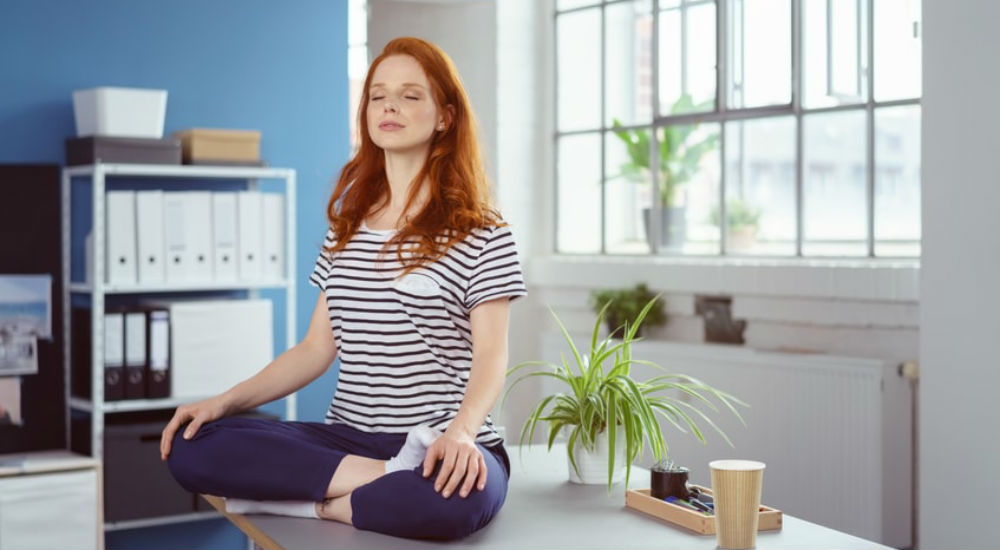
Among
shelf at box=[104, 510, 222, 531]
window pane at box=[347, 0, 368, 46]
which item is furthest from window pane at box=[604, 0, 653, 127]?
shelf at box=[104, 510, 222, 531]

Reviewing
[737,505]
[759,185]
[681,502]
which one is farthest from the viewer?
[759,185]

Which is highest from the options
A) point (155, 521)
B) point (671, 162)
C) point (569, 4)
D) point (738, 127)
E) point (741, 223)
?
point (569, 4)

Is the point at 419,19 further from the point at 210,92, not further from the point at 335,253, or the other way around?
A: the point at 335,253

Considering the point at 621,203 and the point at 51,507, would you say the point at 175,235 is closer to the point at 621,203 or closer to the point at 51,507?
the point at 51,507

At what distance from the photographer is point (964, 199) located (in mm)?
3180

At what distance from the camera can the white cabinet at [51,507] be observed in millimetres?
3271

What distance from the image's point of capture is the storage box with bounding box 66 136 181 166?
141 inches

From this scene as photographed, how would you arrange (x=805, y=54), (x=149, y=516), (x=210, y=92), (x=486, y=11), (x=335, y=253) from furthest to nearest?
(x=486, y=11)
(x=805, y=54)
(x=210, y=92)
(x=149, y=516)
(x=335, y=253)

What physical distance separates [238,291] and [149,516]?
83cm

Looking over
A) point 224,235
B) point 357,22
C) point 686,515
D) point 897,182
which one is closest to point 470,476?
point 686,515

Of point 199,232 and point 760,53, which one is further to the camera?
point 760,53

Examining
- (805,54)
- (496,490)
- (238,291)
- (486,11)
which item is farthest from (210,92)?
(496,490)

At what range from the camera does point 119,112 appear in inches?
143

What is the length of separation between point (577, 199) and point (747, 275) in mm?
1205
